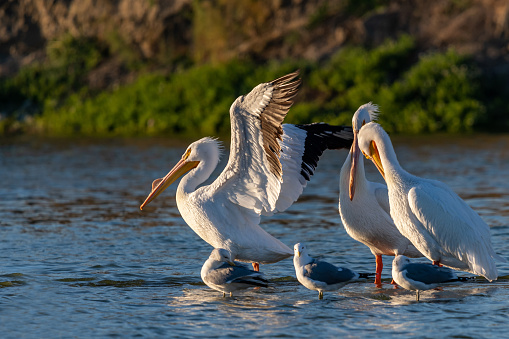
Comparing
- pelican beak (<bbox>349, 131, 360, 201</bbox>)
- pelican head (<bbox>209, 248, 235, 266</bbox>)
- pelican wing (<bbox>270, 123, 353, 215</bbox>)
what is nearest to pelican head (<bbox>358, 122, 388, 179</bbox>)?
pelican beak (<bbox>349, 131, 360, 201</bbox>)

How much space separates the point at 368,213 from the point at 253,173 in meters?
1.07

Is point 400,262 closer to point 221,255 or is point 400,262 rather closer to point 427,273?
point 427,273

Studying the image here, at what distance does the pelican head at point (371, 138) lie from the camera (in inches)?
263

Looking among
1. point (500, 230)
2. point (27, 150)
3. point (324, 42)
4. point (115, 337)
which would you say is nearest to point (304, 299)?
point (115, 337)

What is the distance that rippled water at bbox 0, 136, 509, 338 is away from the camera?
5.59m

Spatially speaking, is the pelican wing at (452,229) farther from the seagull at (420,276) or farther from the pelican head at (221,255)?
the pelican head at (221,255)

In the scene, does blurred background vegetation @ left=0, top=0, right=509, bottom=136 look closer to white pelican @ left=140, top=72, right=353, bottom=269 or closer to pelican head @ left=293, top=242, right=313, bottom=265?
white pelican @ left=140, top=72, right=353, bottom=269

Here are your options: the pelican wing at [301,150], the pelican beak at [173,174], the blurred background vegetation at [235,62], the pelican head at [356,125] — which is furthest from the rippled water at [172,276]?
the blurred background vegetation at [235,62]

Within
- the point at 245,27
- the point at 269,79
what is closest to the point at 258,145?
the point at 269,79

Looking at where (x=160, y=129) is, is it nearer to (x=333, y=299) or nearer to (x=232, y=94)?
(x=232, y=94)

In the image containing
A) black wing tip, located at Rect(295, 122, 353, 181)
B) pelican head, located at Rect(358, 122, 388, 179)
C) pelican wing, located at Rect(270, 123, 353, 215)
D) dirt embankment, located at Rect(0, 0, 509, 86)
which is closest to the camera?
pelican head, located at Rect(358, 122, 388, 179)

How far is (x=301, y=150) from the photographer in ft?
24.2

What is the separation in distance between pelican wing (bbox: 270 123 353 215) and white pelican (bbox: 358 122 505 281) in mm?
944

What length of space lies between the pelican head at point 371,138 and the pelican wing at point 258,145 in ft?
2.76
